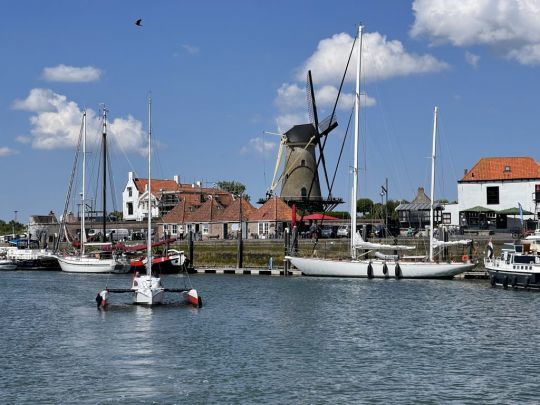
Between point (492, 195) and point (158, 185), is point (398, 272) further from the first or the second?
point (158, 185)

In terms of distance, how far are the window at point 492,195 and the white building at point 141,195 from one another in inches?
2418

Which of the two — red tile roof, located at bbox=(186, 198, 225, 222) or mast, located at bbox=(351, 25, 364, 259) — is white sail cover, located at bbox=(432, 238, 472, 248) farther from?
red tile roof, located at bbox=(186, 198, 225, 222)

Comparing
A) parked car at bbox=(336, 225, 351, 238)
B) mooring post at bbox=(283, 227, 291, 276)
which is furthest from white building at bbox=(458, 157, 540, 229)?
mooring post at bbox=(283, 227, 291, 276)

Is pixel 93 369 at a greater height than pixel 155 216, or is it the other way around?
pixel 155 216

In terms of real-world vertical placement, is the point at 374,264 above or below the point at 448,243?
below

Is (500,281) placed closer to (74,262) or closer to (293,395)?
(293,395)

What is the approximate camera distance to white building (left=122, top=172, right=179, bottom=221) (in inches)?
5906

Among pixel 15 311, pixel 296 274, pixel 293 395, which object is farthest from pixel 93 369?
pixel 296 274

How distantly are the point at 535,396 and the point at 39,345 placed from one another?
2235 cm

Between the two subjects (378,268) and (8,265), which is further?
(8,265)

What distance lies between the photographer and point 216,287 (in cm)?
7206

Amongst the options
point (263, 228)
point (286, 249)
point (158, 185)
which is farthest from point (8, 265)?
point (158, 185)

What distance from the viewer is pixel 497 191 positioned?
102 metres

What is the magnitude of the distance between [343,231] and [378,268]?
34.7 m
